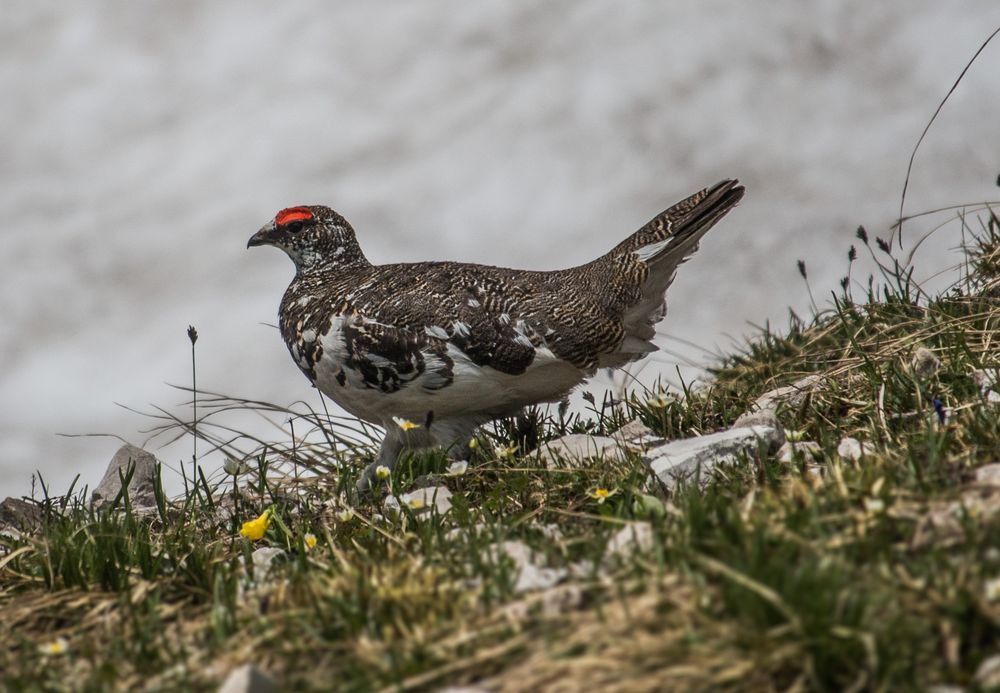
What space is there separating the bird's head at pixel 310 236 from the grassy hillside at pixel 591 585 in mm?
2158

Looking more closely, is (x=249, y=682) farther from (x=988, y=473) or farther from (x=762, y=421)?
(x=762, y=421)

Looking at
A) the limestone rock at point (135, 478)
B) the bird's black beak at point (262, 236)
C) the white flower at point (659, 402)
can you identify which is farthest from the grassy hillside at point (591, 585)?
the bird's black beak at point (262, 236)

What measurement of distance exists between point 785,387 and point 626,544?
312 centimetres

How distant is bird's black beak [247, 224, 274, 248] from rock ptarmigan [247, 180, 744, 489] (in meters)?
0.41

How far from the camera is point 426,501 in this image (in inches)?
189

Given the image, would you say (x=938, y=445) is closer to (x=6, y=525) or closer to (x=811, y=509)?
(x=811, y=509)

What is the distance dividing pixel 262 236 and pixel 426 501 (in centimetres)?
264

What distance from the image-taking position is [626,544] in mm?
3240

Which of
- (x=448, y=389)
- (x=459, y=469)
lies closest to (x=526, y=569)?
(x=459, y=469)

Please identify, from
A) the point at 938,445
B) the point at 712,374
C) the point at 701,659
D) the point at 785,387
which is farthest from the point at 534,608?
the point at 712,374

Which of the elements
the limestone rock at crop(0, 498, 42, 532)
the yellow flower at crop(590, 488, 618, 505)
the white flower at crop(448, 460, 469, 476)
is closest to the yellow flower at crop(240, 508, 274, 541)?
the white flower at crop(448, 460, 469, 476)

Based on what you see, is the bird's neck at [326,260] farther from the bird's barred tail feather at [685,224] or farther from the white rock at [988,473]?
the white rock at [988,473]

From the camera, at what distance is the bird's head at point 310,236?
670 cm

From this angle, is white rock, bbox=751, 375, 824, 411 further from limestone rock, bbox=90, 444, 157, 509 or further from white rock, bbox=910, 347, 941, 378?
limestone rock, bbox=90, 444, 157, 509
